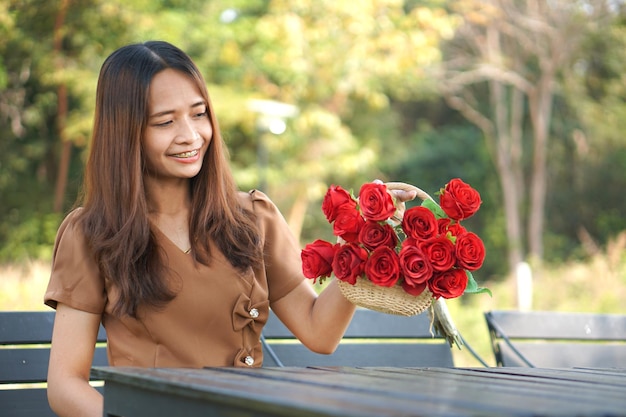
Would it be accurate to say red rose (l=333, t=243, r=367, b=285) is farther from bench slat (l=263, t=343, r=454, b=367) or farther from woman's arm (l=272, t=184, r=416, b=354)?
bench slat (l=263, t=343, r=454, b=367)

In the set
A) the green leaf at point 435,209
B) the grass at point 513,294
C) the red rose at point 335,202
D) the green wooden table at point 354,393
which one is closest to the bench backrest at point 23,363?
the green wooden table at point 354,393

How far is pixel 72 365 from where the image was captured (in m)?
2.58

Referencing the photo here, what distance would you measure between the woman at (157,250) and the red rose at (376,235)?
39 centimetres

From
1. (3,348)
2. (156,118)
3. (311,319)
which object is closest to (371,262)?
(311,319)

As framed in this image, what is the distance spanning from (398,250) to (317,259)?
0.65ft

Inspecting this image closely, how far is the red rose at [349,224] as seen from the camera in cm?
237

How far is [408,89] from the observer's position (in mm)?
19922

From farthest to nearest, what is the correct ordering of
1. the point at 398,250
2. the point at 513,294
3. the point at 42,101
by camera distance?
1. the point at 42,101
2. the point at 513,294
3. the point at 398,250

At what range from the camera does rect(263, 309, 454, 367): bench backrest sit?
12.0ft

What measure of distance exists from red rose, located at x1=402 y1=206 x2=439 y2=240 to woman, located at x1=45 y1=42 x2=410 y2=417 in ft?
1.44

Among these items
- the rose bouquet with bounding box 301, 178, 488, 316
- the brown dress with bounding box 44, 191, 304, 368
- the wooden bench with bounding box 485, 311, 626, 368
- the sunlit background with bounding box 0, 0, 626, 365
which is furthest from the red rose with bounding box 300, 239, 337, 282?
the sunlit background with bounding box 0, 0, 626, 365

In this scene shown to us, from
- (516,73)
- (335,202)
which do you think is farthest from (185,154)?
(516,73)

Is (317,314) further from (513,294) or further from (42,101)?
(42,101)

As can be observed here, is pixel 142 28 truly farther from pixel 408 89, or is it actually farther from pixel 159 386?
pixel 159 386
